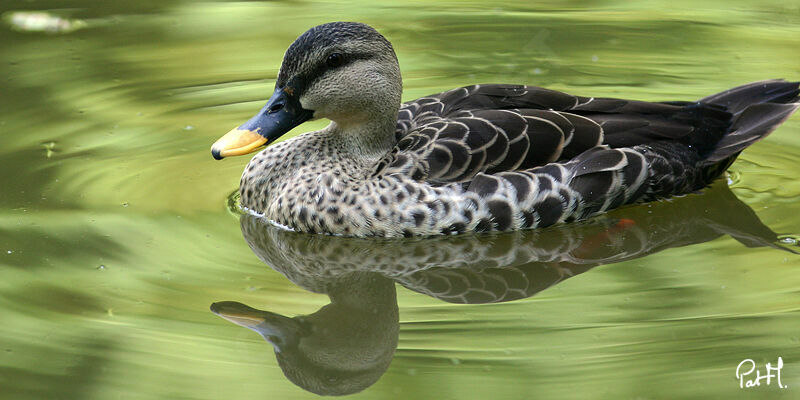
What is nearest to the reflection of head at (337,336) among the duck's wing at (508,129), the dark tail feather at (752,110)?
the duck's wing at (508,129)

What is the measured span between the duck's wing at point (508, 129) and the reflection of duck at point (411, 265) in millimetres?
488

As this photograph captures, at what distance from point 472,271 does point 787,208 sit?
235 centimetres

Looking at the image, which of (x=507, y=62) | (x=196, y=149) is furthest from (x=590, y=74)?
(x=196, y=149)

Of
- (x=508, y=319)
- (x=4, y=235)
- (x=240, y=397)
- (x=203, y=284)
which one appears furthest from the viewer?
(x=4, y=235)

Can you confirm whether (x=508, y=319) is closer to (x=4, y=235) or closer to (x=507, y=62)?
(x=4, y=235)

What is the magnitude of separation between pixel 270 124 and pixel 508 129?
5.16 ft

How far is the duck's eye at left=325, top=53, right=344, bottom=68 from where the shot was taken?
7.25m

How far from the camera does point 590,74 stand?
1035cm

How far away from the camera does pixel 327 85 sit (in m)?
7.29

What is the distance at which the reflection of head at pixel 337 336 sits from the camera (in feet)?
18.3

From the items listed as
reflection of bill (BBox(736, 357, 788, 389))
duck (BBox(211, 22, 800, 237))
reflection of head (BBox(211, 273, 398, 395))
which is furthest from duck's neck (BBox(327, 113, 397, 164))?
reflection of bill (BBox(736, 357, 788, 389))

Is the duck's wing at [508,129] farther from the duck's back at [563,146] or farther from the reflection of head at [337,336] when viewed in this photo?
the reflection of head at [337,336]

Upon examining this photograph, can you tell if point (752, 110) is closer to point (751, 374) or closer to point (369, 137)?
point (369, 137)

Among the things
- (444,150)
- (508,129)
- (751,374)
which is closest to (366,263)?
(444,150)
